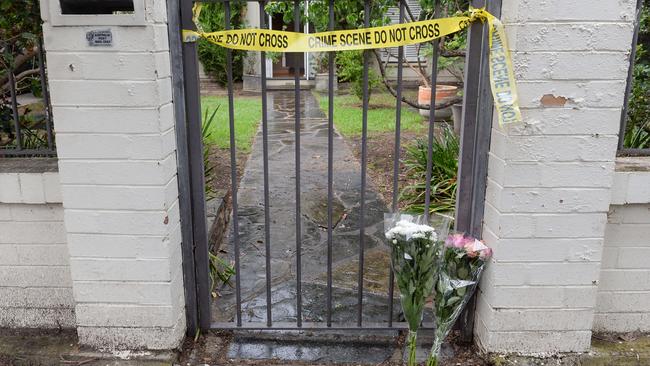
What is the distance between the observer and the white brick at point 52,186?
2746 mm

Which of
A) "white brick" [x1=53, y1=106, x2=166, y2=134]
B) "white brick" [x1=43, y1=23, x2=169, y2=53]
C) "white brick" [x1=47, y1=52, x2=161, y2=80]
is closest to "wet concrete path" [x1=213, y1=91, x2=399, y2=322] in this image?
"white brick" [x1=53, y1=106, x2=166, y2=134]

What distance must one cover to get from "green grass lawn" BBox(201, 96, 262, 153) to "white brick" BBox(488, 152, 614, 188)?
4.57m

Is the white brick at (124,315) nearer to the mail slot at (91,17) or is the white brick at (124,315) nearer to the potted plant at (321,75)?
the mail slot at (91,17)

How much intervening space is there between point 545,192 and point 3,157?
→ 290 centimetres

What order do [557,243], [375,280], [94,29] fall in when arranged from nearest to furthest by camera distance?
[94,29]
[557,243]
[375,280]

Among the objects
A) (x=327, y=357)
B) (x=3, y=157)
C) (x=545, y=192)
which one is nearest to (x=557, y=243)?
(x=545, y=192)

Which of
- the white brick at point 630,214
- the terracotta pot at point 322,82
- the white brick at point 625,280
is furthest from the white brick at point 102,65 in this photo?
the terracotta pot at point 322,82

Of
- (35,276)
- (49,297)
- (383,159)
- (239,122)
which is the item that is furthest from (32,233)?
(239,122)

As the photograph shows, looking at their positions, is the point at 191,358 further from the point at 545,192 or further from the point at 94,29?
the point at 545,192

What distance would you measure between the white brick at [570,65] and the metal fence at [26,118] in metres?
2.43

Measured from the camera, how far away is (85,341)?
2.75 m

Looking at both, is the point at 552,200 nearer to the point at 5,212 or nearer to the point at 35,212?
the point at 35,212

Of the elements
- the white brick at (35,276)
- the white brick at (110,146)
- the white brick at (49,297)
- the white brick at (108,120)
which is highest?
the white brick at (108,120)

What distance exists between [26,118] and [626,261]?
3618 millimetres
